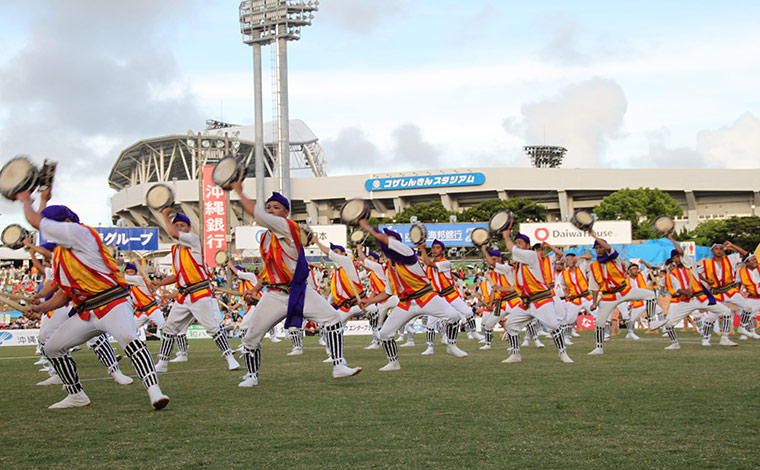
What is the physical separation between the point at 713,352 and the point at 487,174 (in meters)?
81.1

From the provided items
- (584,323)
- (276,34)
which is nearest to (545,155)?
(276,34)

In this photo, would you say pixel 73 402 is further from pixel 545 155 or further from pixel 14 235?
pixel 545 155

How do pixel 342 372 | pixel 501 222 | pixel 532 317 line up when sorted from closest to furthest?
1. pixel 342 372
2. pixel 501 222
3. pixel 532 317

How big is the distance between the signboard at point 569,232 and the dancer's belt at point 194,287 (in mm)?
38986

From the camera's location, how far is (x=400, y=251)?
11.7m

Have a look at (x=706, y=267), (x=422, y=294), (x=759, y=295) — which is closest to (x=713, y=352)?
(x=706, y=267)

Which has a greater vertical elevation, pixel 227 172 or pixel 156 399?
pixel 227 172

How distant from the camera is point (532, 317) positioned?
13430mm

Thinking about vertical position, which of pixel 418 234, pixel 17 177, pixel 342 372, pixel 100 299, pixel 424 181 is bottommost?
pixel 342 372

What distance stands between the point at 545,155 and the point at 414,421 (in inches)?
4138

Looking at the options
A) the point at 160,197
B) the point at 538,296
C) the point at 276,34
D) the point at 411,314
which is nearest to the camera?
the point at 160,197

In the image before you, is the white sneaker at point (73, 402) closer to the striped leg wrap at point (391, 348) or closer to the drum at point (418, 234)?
the striped leg wrap at point (391, 348)

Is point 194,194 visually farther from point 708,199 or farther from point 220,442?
point 220,442

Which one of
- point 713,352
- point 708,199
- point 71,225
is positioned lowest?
point 713,352
